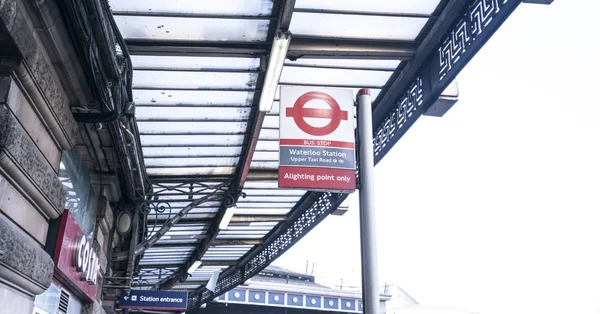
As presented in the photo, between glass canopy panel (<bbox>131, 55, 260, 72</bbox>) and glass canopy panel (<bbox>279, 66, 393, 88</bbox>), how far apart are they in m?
0.66

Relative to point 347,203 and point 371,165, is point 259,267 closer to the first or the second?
point 347,203

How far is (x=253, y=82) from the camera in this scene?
9.02 metres

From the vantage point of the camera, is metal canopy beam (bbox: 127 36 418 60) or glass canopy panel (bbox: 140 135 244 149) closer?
metal canopy beam (bbox: 127 36 418 60)

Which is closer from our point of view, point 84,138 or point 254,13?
point 254,13

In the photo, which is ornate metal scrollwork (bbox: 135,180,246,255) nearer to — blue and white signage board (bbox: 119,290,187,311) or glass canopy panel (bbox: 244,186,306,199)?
glass canopy panel (bbox: 244,186,306,199)

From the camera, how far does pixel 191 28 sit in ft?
25.1

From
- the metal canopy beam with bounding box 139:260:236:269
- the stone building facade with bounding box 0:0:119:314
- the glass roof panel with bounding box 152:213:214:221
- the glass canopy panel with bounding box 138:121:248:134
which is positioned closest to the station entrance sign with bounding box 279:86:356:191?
the stone building facade with bounding box 0:0:119:314

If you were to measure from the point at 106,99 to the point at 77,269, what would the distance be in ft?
7.97

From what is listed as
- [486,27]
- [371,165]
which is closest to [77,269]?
[371,165]

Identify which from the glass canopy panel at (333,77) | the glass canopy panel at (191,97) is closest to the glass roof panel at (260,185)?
the glass canopy panel at (191,97)

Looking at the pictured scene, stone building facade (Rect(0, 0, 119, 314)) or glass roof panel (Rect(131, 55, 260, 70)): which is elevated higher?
glass roof panel (Rect(131, 55, 260, 70))

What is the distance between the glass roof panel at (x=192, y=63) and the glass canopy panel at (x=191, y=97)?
2.33 feet

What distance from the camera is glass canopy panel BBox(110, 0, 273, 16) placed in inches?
277

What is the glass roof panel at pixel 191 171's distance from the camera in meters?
12.3
